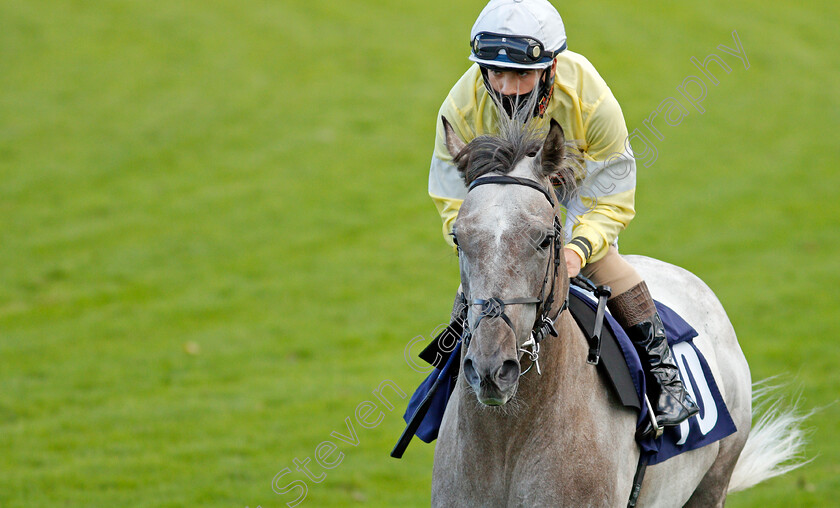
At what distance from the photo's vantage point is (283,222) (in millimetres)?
14938

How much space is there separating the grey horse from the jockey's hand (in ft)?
0.48

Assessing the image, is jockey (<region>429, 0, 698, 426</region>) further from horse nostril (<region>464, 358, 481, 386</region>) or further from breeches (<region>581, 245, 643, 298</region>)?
horse nostril (<region>464, 358, 481, 386</region>)

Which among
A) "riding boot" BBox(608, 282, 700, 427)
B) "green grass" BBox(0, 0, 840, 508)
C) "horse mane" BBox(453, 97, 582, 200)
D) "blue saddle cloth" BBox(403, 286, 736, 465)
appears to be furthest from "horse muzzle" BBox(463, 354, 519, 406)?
"green grass" BBox(0, 0, 840, 508)

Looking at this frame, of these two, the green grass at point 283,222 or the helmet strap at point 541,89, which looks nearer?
the helmet strap at point 541,89

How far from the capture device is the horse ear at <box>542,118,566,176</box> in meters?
3.22

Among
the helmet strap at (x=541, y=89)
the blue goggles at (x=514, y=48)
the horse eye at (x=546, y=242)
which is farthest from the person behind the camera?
the helmet strap at (x=541, y=89)

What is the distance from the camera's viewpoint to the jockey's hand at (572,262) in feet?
11.6

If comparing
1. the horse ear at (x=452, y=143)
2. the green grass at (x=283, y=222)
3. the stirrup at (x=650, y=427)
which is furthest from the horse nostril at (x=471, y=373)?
the green grass at (x=283, y=222)

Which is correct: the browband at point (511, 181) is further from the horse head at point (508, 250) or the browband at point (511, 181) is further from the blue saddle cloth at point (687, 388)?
the blue saddle cloth at point (687, 388)

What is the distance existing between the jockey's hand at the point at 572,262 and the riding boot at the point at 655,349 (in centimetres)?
64

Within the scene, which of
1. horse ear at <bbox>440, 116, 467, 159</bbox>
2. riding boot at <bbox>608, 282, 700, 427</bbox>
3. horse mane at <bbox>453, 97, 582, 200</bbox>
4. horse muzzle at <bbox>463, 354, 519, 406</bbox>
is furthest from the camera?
riding boot at <bbox>608, 282, 700, 427</bbox>

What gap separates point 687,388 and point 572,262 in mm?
1252

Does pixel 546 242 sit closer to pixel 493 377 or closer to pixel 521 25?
pixel 493 377

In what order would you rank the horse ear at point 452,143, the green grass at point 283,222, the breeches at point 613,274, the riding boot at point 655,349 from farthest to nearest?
the green grass at point 283,222, the breeches at point 613,274, the riding boot at point 655,349, the horse ear at point 452,143
